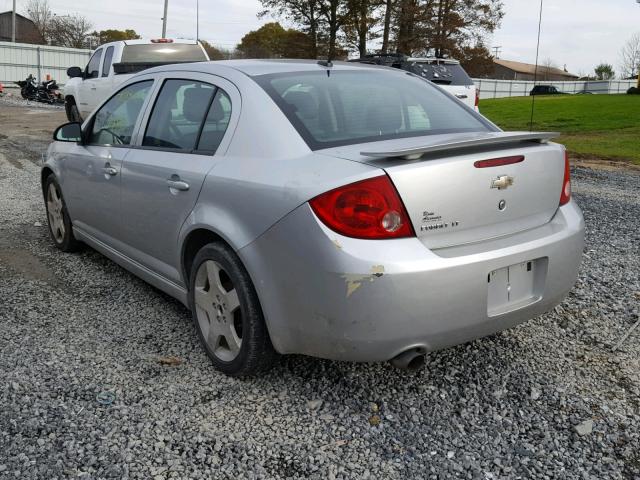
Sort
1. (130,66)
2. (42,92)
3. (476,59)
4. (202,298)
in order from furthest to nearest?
(476,59) → (42,92) → (130,66) → (202,298)

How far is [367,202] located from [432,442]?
1.06 m

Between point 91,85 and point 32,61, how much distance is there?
24713 millimetres

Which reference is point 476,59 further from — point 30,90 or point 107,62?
point 107,62

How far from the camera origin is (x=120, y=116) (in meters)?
4.45

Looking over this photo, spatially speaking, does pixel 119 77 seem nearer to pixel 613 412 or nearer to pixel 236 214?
pixel 236 214

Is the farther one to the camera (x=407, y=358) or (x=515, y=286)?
(x=515, y=286)

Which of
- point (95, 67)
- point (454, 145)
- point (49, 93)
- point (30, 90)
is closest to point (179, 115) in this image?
point (454, 145)

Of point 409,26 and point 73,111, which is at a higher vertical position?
point 409,26

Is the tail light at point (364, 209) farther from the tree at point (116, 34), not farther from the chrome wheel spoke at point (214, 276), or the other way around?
the tree at point (116, 34)

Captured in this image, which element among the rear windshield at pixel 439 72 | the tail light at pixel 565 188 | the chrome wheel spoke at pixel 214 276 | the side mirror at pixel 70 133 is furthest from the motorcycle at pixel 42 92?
the tail light at pixel 565 188

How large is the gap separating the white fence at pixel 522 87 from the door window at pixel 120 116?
135 feet

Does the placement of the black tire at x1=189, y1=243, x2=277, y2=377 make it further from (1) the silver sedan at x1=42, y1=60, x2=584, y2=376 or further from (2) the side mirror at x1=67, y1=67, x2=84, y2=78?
(2) the side mirror at x1=67, y1=67, x2=84, y2=78

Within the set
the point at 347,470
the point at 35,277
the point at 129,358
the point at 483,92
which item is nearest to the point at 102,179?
the point at 35,277

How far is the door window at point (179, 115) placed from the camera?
3562mm
